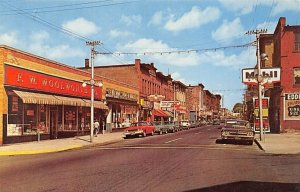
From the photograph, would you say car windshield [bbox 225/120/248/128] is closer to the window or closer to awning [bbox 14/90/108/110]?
awning [bbox 14/90/108/110]

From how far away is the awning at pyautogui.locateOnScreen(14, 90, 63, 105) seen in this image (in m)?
25.9

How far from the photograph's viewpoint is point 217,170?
12.8m

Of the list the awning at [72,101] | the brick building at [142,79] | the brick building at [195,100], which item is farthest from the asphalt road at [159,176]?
the brick building at [195,100]

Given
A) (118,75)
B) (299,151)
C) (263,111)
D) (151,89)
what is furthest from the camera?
(151,89)

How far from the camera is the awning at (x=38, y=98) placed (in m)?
25.9

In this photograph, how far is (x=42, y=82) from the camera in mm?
29562

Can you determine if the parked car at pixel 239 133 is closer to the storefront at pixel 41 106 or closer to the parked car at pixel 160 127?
the storefront at pixel 41 106

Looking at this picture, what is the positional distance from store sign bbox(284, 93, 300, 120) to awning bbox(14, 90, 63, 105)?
72.9ft

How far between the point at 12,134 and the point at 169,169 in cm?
1610

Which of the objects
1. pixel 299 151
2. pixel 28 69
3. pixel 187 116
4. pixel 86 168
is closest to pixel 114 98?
pixel 28 69

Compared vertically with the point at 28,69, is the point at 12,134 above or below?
below

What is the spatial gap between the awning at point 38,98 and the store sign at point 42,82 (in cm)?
52

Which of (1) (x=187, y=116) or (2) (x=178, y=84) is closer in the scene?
(2) (x=178, y=84)

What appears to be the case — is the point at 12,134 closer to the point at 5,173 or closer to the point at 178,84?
the point at 5,173
